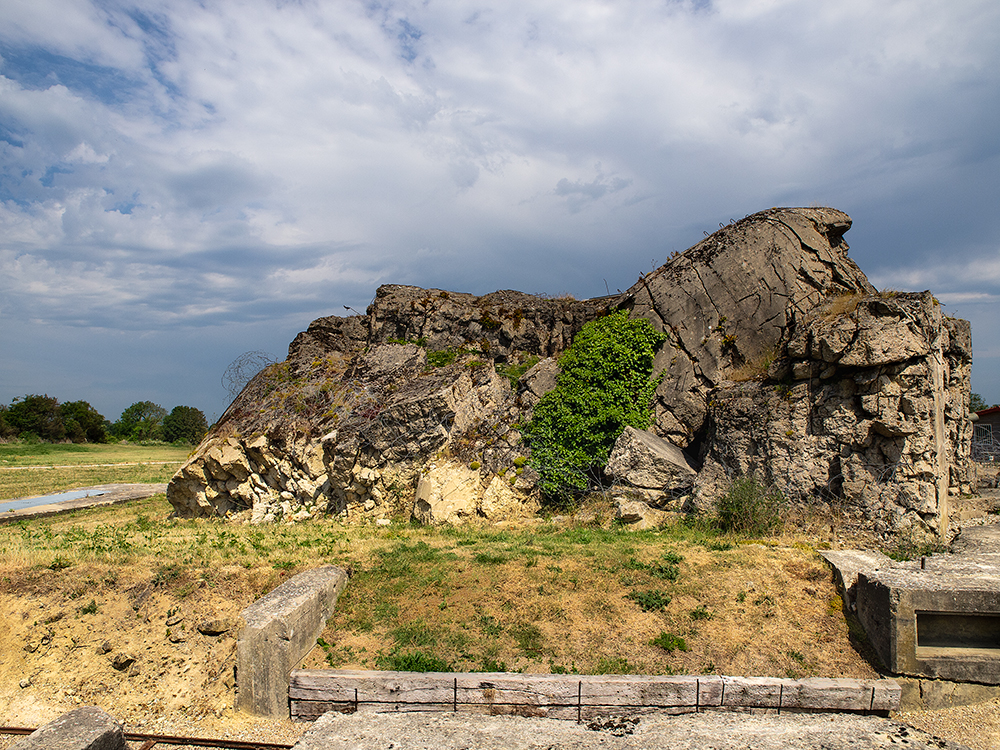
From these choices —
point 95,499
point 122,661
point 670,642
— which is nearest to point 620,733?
point 670,642

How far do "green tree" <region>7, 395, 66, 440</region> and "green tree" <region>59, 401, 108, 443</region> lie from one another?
922 mm

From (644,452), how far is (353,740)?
8070 millimetres

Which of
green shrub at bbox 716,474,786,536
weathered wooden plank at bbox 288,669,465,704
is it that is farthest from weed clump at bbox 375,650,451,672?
green shrub at bbox 716,474,786,536

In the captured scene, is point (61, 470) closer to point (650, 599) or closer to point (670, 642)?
point (650, 599)

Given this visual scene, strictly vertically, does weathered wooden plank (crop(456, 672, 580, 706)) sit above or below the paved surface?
above

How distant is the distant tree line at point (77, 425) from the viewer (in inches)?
2137

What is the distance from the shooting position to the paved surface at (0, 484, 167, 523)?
16.3 meters

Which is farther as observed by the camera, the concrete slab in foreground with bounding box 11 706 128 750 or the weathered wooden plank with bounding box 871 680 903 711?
the weathered wooden plank with bounding box 871 680 903 711

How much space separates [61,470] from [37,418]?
31.5 meters

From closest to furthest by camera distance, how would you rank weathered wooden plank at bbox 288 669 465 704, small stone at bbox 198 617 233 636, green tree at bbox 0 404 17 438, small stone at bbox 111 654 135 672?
weathered wooden plank at bbox 288 669 465 704
small stone at bbox 111 654 135 672
small stone at bbox 198 617 233 636
green tree at bbox 0 404 17 438

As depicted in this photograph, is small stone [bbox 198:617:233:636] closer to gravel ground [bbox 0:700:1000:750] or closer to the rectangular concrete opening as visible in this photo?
gravel ground [bbox 0:700:1000:750]

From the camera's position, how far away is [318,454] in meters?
14.1

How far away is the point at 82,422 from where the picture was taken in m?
59.2

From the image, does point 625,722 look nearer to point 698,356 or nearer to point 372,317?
point 698,356
